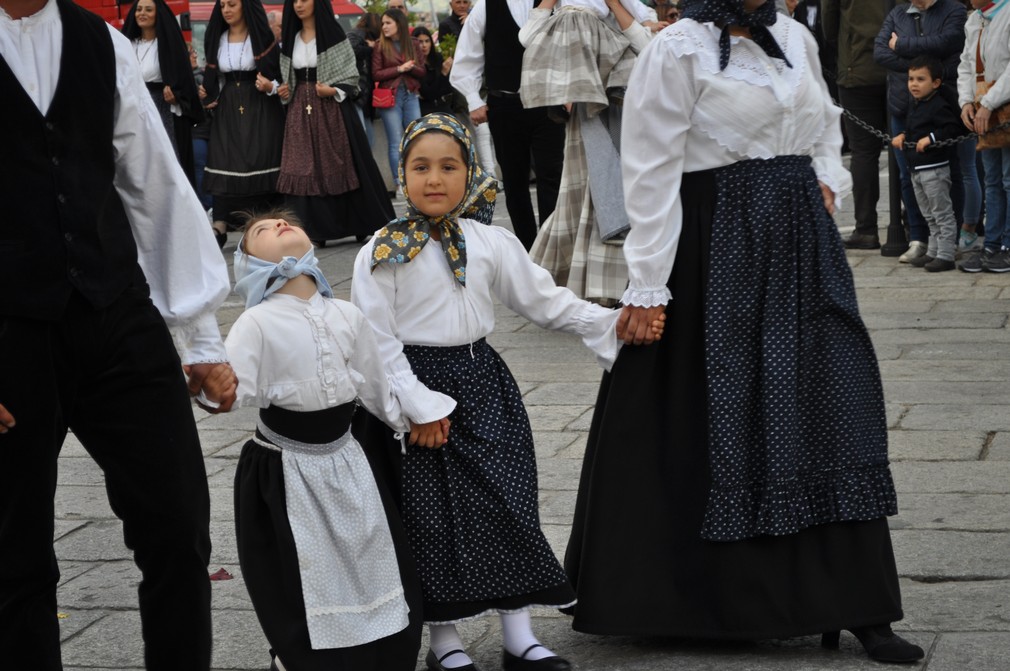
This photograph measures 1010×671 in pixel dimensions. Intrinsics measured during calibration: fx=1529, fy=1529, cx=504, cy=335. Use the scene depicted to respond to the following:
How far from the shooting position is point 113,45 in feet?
9.97

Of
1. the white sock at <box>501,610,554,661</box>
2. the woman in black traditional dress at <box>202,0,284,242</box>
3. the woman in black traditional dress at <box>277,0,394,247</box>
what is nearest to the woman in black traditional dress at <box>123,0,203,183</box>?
the woman in black traditional dress at <box>202,0,284,242</box>

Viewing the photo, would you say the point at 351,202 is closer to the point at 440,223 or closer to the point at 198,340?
the point at 440,223

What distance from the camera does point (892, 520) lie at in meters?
4.82

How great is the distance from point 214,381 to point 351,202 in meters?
8.54

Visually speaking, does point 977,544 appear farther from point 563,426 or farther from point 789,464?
point 563,426

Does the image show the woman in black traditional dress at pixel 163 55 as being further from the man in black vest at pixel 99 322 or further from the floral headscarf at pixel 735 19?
the man in black vest at pixel 99 322

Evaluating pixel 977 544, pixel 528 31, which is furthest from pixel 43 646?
pixel 528 31

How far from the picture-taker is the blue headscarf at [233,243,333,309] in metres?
3.57

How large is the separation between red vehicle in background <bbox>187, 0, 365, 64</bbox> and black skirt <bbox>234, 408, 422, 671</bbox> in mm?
15464

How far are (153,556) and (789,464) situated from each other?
1.54 m

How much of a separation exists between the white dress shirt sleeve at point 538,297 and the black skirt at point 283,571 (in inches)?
24.0

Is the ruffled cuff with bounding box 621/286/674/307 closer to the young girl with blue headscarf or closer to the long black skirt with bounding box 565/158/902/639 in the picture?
the long black skirt with bounding box 565/158/902/639

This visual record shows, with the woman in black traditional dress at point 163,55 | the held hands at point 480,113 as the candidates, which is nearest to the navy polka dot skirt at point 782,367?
the held hands at point 480,113

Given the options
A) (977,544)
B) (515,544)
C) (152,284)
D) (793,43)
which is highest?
(793,43)
